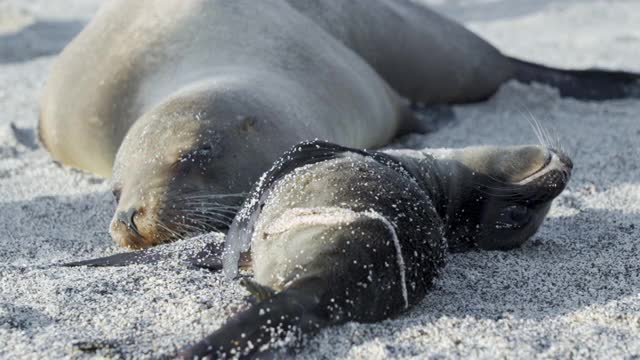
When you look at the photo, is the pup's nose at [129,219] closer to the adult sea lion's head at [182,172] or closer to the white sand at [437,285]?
the adult sea lion's head at [182,172]

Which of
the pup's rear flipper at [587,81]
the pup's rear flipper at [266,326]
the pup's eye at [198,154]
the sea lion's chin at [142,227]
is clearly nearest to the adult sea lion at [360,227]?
the pup's rear flipper at [266,326]

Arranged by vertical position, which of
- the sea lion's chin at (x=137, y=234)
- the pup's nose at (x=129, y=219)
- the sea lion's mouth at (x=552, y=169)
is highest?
the sea lion's mouth at (x=552, y=169)

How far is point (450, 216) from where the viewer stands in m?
3.16

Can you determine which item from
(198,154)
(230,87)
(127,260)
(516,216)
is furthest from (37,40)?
(516,216)

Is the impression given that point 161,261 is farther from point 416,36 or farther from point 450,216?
point 416,36

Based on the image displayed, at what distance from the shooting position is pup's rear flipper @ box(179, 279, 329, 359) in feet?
6.97

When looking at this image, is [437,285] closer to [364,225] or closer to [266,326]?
[364,225]

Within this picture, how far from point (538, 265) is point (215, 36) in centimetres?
190

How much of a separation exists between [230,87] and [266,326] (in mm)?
1791

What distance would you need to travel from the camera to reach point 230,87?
384 cm

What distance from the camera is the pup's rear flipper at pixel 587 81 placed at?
581 centimetres

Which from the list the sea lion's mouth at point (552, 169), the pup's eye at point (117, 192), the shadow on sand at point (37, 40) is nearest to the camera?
the sea lion's mouth at point (552, 169)

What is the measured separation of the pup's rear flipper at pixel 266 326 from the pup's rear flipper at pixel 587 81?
12.7ft

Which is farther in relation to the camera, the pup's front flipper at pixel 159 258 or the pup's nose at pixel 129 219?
the pup's nose at pixel 129 219
